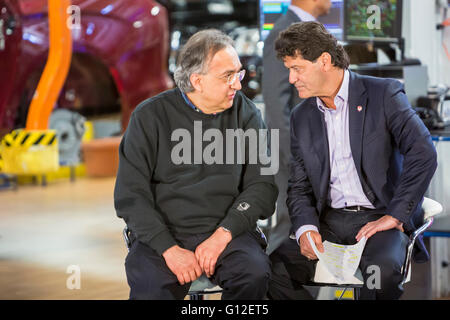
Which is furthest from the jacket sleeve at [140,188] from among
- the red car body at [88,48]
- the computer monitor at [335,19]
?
the red car body at [88,48]

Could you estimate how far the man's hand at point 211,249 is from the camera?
247cm

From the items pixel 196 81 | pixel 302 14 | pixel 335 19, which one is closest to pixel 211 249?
pixel 196 81

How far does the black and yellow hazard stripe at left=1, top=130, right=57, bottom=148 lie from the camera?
7844 mm

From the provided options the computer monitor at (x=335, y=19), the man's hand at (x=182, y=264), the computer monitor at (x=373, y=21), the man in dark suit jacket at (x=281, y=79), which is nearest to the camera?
the man's hand at (x=182, y=264)

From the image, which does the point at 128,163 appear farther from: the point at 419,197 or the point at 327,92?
the point at 419,197

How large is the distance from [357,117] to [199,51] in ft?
2.02

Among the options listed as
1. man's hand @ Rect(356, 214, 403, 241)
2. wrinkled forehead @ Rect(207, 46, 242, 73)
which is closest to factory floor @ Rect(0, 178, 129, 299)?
wrinkled forehead @ Rect(207, 46, 242, 73)

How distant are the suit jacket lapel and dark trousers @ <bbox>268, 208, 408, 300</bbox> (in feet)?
0.63

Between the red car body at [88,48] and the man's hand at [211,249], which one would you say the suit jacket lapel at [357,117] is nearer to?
the man's hand at [211,249]

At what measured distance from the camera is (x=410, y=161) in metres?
2.58

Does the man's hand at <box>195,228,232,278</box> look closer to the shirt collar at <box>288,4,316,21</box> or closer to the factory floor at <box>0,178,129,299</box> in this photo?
the factory floor at <box>0,178,129,299</box>

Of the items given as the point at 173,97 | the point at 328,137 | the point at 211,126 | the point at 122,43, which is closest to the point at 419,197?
the point at 328,137

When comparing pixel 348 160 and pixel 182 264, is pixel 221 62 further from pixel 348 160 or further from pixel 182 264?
pixel 182 264

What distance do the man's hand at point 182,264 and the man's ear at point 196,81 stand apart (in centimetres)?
56
